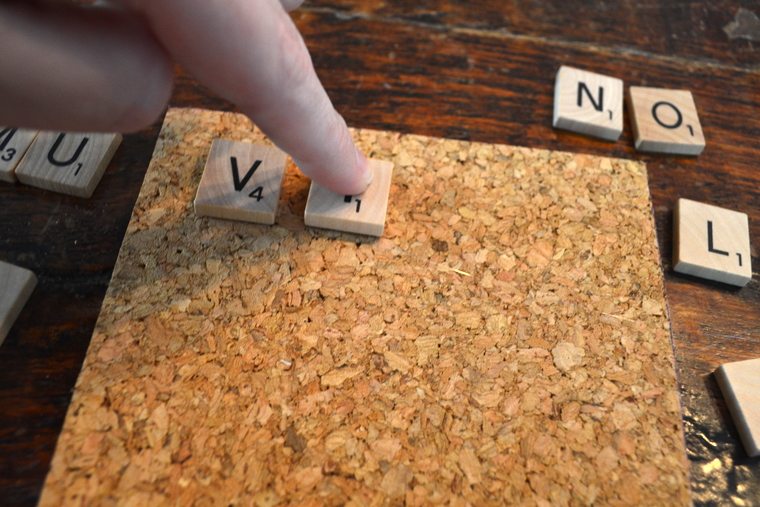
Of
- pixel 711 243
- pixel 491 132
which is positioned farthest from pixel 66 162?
pixel 711 243

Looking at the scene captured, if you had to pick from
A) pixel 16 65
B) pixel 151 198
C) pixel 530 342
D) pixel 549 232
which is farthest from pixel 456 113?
pixel 16 65

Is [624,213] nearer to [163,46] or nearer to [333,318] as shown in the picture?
[333,318]

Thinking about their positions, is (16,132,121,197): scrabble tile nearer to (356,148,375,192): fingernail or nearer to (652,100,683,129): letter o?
(356,148,375,192): fingernail

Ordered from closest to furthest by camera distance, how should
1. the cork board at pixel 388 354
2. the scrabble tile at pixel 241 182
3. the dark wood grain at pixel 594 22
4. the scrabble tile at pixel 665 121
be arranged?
the cork board at pixel 388 354 → the scrabble tile at pixel 241 182 → the scrabble tile at pixel 665 121 → the dark wood grain at pixel 594 22

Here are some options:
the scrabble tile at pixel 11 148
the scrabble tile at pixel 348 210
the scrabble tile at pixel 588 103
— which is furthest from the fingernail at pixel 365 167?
the scrabble tile at pixel 11 148

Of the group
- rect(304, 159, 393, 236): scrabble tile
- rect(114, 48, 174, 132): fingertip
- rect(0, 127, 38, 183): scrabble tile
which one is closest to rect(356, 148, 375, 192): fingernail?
rect(304, 159, 393, 236): scrabble tile

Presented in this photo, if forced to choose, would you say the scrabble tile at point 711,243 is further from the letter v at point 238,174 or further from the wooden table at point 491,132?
the letter v at point 238,174

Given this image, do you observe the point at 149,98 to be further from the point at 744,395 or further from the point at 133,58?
the point at 744,395
